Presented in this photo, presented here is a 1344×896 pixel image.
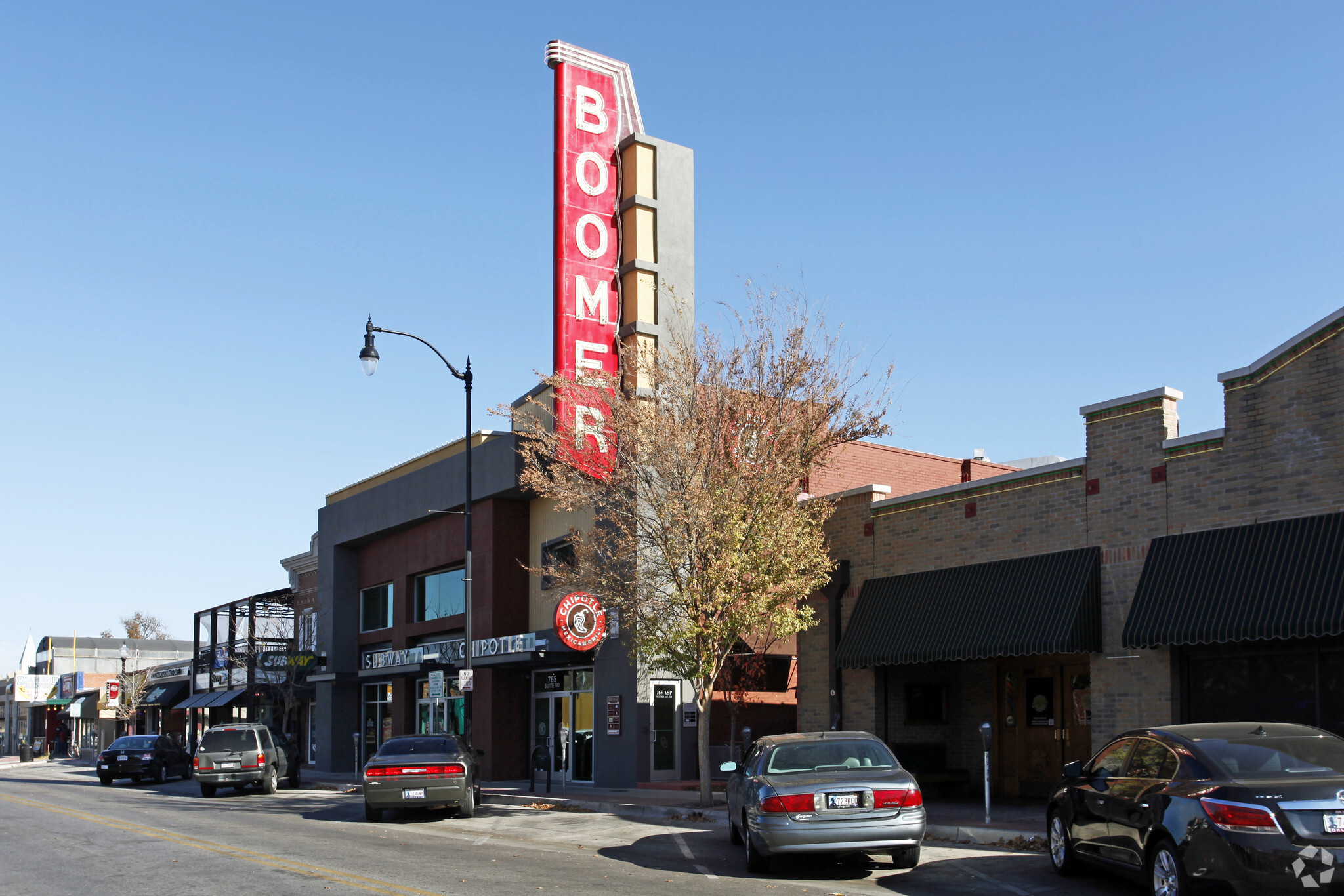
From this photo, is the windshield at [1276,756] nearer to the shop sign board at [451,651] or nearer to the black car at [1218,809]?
the black car at [1218,809]

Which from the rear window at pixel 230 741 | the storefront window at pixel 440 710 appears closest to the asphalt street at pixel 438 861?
the rear window at pixel 230 741

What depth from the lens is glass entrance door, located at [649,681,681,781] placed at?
26.0m

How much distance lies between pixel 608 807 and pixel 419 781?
3428 mm

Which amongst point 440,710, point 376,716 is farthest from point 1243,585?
point 376,716

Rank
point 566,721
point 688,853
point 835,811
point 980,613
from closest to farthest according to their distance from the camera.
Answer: point 835,811 → point 688,853 → point 980,613 → point 566,721

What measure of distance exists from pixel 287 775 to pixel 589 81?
18357 millimetres

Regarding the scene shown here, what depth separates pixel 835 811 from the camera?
1194 centimetres

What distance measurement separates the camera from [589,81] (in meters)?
27.6

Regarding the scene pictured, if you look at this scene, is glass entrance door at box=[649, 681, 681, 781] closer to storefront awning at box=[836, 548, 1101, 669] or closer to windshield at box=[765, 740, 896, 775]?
storefront awning at box=[836, 548, 1101, 669]

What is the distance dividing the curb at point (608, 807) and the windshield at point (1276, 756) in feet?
28.4

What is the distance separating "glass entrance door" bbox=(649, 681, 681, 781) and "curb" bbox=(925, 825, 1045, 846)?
434 inches

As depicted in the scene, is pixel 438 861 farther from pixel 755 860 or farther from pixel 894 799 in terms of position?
pixel 894 799

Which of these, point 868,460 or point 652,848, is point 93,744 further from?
point 652,848

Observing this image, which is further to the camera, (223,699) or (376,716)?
(223,699)
